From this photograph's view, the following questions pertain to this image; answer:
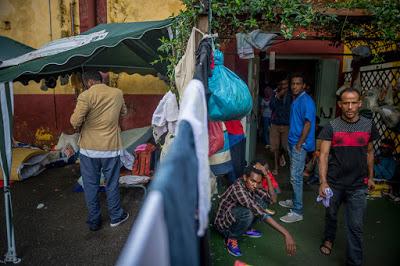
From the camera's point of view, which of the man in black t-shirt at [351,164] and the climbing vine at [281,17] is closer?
the man in black t-shirt at [351,164]

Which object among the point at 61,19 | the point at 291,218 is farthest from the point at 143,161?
the point at 61,19

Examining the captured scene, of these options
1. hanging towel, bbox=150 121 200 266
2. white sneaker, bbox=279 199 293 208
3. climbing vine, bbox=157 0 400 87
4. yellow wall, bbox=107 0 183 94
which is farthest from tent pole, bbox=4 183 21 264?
yellow wall, bbox=107 0 183 94

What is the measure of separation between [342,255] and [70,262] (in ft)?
9.99

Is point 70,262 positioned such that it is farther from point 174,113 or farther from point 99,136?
point 174,113

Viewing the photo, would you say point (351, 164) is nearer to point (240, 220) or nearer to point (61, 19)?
point (240, 220)

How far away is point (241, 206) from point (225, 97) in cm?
165

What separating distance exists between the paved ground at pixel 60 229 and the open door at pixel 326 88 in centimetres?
498

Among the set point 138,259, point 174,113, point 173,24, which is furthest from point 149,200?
point 173,24

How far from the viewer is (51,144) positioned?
292 inches

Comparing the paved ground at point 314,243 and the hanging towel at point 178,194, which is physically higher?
the hanging towel at point 178,194

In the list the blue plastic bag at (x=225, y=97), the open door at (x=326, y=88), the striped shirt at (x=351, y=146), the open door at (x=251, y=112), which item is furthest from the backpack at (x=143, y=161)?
the open door at (x=326, y=88)

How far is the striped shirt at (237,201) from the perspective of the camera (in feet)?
10.4

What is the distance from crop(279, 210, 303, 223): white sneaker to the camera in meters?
4.13

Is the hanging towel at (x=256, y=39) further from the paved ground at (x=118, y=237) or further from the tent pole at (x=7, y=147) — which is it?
the tent pole at (x=7, y=147)
